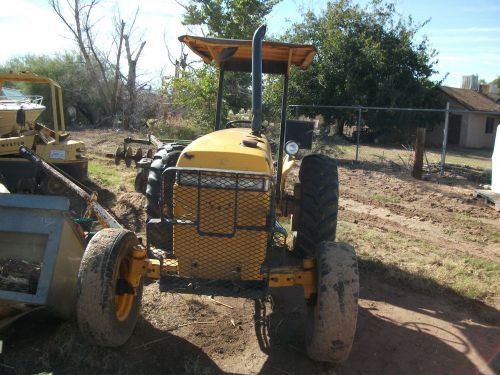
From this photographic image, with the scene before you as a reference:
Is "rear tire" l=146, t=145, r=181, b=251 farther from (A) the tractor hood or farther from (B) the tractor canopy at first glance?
(A) the tractor hood

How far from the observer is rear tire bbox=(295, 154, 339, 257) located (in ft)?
15.6

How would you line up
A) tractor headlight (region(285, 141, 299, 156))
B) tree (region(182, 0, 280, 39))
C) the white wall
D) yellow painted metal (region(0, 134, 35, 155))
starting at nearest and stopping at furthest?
tractor headlight (region(285, 141, 299, 156))
yellow painted metal (region(0, 134, 35, 155))
tree (region(182, 0, 280, 39))
the white wall

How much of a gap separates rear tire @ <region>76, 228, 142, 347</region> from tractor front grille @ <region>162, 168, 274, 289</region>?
0.43 m

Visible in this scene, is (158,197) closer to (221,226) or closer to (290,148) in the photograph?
(290,148)

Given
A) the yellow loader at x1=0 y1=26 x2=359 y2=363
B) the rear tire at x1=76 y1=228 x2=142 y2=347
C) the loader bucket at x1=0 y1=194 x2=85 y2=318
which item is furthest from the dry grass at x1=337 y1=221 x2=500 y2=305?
the loader bucket at x1=0 y1=194 x2=85 y2=318

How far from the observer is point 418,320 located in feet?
14.7

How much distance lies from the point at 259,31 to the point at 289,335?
8.37 ft

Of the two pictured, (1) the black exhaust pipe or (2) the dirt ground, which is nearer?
(2) the dirt ground

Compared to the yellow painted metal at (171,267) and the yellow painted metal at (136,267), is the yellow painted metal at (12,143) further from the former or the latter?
the yellow painted metal at (171,267)

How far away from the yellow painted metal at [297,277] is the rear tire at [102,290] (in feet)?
3.63

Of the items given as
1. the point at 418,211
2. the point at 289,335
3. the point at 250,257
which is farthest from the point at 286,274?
the point at 418,211

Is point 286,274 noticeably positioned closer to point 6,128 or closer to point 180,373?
point 180,373

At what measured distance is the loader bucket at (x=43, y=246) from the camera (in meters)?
3.64

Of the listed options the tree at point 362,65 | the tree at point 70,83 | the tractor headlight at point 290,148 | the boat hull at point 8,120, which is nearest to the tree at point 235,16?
the tree at point 362,65
